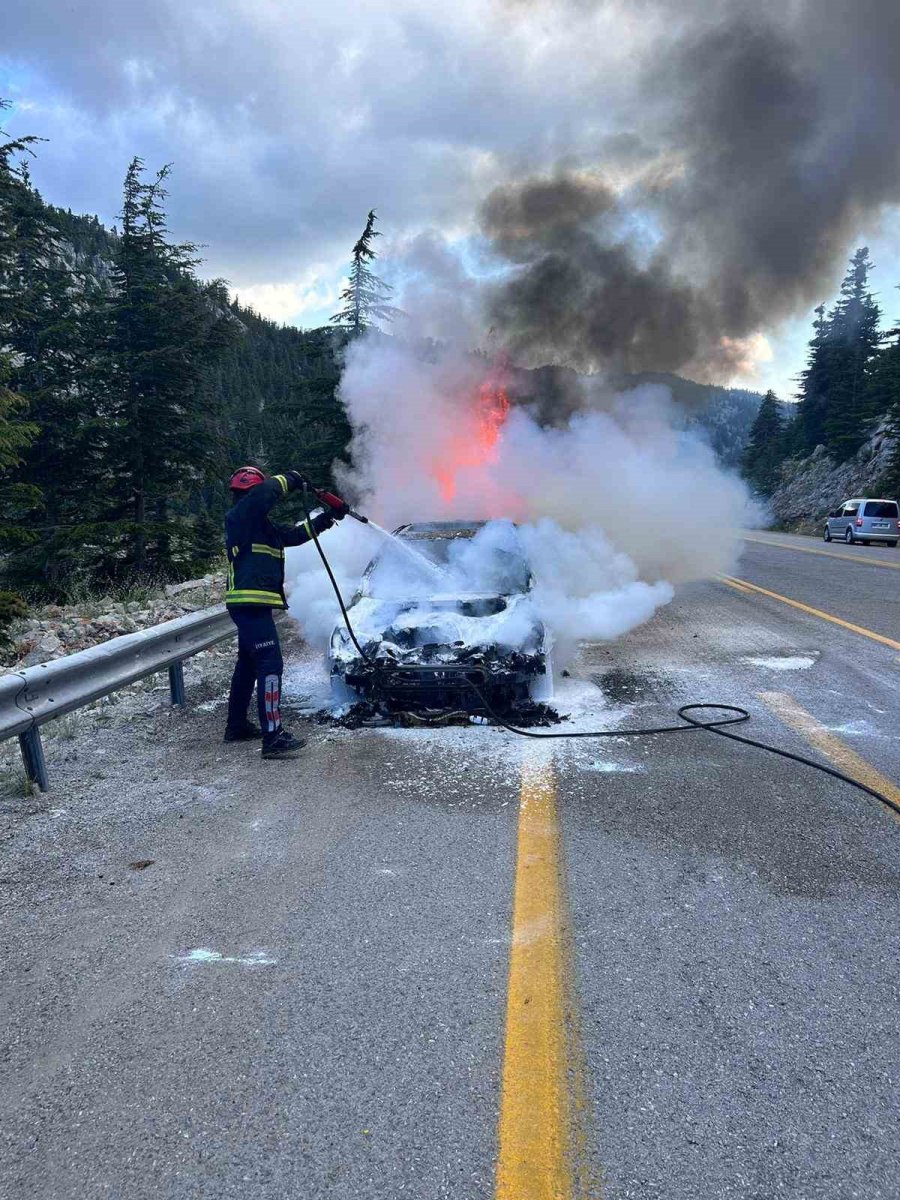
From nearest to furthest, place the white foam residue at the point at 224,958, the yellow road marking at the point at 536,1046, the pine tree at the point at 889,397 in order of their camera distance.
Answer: the yellow road marking at the point at 536,1046 < the white foam residue at the point at 224,958 < the pine tree at the point at 889,397

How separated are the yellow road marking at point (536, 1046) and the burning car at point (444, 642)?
2.01 metres

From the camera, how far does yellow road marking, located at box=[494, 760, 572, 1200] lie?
1.76 m

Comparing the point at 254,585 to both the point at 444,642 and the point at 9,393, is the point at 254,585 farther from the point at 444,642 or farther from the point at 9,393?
the point at 9,393

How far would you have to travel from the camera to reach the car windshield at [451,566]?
21.6 feet

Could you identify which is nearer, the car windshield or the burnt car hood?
the burnt car hood

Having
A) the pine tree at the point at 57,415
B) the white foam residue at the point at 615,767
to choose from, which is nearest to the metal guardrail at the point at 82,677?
the white foam residue at the point at 615,767

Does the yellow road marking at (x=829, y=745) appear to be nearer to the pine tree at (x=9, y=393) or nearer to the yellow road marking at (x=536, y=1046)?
the yellow road marking at (x=536, y=1046)

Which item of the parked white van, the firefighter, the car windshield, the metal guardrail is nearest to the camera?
the metal guardrail

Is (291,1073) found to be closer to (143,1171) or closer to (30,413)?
(143,1171)

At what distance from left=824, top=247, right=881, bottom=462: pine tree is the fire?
50790mm

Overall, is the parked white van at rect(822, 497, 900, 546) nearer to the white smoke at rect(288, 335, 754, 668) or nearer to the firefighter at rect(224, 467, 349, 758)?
the white smoke at rect(288, 335, 754, 668)

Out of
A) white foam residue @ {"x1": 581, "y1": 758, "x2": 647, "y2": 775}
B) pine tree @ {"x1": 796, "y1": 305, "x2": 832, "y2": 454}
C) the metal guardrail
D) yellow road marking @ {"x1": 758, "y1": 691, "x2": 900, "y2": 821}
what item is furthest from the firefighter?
pine tree @ {"x1": 796, "y1": 305, "x2": 832, "y2": 454}

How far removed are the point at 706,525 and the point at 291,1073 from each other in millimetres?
13890

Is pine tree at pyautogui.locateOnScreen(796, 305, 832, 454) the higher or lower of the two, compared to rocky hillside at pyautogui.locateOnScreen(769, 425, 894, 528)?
higher
